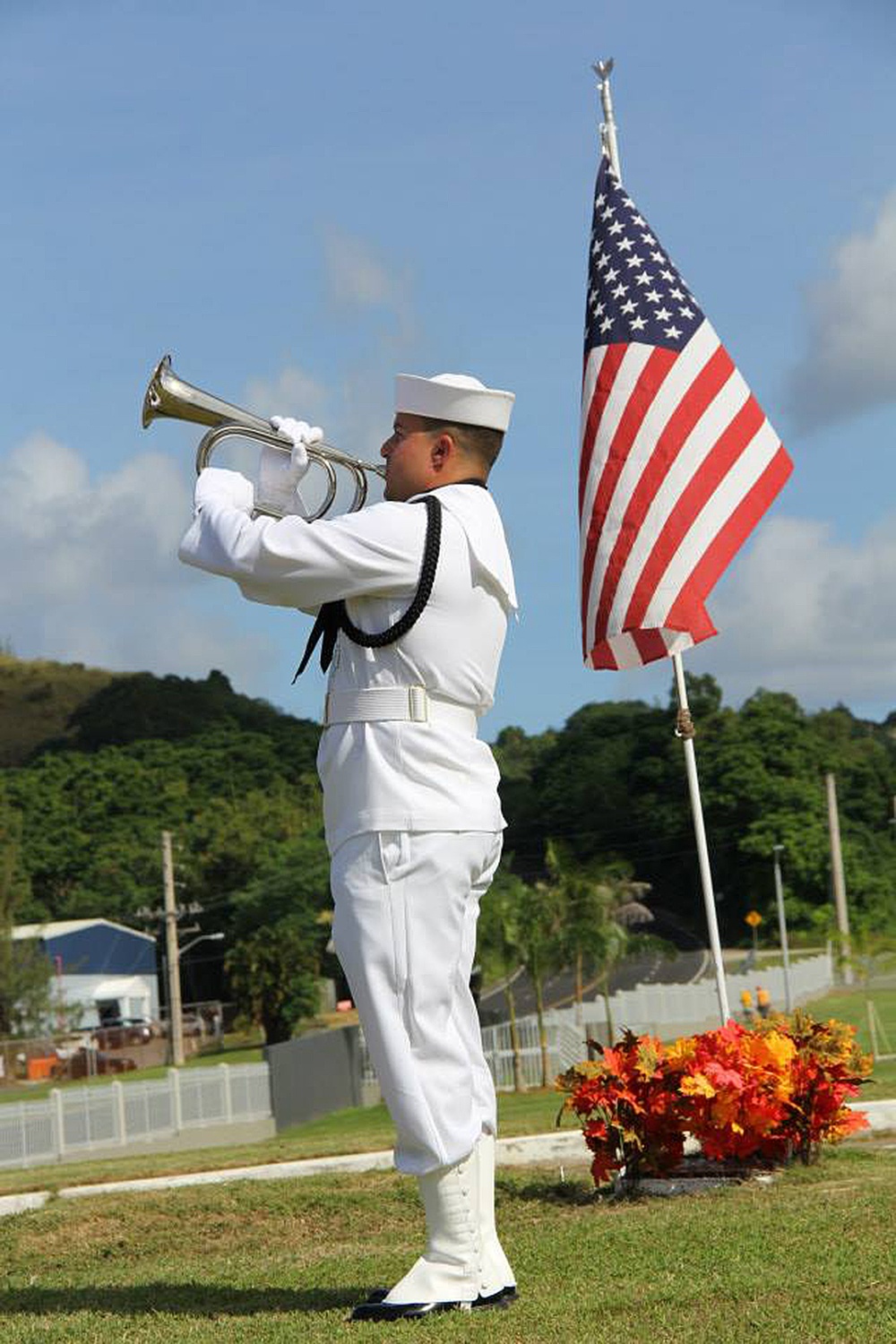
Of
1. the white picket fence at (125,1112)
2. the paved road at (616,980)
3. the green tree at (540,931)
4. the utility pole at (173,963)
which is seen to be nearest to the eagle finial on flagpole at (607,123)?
the white picket fence at (125,1112)

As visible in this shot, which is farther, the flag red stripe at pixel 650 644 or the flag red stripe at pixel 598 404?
the flag red stripe at pixel 598 404

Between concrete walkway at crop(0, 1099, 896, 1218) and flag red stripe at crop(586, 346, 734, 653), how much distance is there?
261 cm

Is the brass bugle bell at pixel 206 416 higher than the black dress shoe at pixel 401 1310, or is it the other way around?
the brass bugle bell at pixel 206 416

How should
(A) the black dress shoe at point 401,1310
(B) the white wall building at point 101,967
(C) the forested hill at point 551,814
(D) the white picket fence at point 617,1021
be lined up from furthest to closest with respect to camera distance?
(C) the forested hill at point 551,814 < (B) the white wall building at point 101,967 < (D) the white picket fence at point 617,1021 < (A) the black dress shoe at point 401,1310

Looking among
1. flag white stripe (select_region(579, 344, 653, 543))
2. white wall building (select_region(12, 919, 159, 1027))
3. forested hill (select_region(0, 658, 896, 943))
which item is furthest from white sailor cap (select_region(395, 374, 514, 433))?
white wall building (select_region(12, 919, 159, 1027))

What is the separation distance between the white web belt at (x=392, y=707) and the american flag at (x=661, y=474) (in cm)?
425

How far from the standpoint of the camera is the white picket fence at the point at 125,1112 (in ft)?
95.5

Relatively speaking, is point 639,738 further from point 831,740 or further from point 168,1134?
point 168,1134

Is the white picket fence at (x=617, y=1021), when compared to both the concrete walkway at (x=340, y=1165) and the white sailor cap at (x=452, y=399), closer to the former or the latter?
the concrete walkway at (x=340, y=1165)

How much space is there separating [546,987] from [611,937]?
2595 centimetres

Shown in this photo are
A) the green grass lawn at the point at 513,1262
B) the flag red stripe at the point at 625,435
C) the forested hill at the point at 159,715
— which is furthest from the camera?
the forested hill at the point at 159,715

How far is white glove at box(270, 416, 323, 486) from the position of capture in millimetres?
5043

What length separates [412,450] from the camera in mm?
5160

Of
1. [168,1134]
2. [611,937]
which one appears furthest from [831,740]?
[168,1134]
